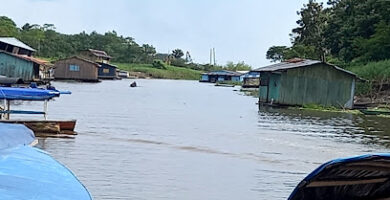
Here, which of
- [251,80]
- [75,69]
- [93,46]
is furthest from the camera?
[93,46]

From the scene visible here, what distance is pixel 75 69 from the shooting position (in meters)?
76.8

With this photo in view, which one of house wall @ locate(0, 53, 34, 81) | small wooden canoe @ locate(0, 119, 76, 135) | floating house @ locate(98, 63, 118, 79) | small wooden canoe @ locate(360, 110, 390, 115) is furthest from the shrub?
small wooden canoe @ locate(0, 119, 76, 135)

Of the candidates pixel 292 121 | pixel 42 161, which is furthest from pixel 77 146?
pixel 292 121

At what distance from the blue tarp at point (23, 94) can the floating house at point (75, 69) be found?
194 ft

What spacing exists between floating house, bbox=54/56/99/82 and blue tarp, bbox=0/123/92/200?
69288mm

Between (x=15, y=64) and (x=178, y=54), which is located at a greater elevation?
(x=178, y=54)

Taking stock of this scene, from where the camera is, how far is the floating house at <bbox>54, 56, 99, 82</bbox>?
250 feet

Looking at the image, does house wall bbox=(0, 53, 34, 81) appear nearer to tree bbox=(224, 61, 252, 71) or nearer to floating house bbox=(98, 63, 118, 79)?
floating house bbox=(98, 63, 118, 79)

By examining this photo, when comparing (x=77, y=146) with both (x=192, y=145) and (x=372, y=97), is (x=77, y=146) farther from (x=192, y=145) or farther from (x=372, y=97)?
(x=372, y=97)

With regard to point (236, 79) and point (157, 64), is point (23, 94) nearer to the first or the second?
point (236, 79)

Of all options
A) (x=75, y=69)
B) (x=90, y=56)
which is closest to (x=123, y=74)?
(x=90, y=56)

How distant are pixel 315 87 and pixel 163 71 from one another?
3037 inches

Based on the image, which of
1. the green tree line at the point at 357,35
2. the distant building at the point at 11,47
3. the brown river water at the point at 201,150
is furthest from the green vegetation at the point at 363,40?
the distant building at the point at 11,47

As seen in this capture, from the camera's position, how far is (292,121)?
27.5 meters
